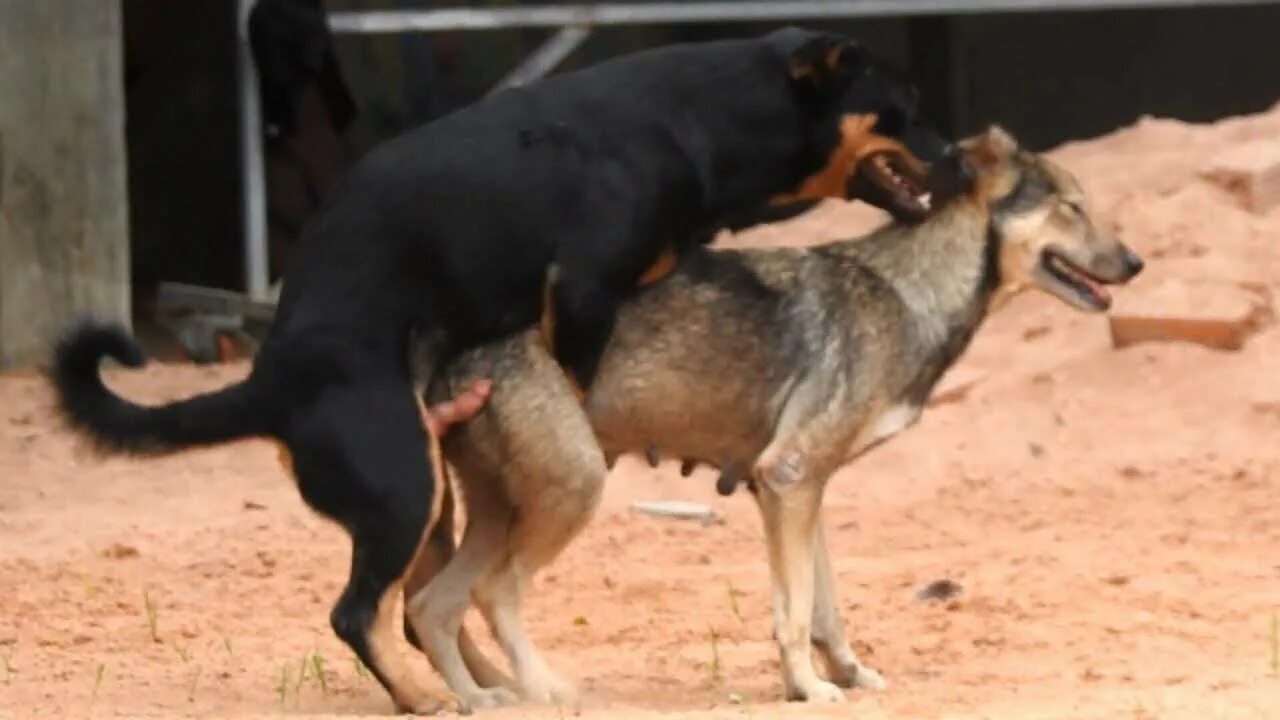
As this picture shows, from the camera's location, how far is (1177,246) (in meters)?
12.0

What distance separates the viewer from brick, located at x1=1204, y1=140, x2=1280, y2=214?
482 inches

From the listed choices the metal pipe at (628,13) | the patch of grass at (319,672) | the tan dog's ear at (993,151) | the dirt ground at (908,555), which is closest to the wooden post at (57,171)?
the dirt ground at (908,555)

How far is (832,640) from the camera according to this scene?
313 inches

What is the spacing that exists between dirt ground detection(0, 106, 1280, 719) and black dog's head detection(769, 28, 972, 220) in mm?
1352

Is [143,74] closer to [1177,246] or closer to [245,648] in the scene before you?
[1177,246]

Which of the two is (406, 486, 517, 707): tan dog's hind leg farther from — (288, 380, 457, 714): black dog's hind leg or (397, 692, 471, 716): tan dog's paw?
(288, 380, 457, 714): black dog's hind leg

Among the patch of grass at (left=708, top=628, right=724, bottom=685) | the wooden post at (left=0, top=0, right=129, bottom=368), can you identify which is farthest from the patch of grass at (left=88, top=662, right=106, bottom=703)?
the wooden post at (left=0, top=0, right=129, bottom=368)

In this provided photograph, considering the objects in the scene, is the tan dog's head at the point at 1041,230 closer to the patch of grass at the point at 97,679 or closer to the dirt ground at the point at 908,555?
the dirt ground at the point at 908,555

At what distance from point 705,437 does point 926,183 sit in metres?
0.98

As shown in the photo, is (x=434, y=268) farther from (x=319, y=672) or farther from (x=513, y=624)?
(x=319, y=672)

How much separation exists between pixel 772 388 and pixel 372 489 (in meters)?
1.32

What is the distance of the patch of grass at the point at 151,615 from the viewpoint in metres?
8.73

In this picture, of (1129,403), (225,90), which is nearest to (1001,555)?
(1129,403)

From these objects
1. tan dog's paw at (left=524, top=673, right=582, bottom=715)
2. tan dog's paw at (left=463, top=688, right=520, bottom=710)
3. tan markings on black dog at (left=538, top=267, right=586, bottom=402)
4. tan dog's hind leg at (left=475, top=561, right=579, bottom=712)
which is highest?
tan markings on black dog at (left=538, top=267, right=586, bottom=402)
